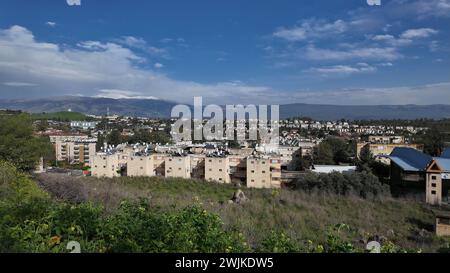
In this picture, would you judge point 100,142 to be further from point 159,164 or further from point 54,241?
point 54,241

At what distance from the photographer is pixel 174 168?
43.7ft

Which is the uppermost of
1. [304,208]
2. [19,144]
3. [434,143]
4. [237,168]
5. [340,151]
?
[19,144]

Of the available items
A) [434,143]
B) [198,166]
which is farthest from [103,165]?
[434,143]

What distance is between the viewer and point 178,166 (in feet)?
43.5

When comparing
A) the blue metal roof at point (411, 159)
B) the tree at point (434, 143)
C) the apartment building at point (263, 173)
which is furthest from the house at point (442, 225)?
the tree at point (434, 143)

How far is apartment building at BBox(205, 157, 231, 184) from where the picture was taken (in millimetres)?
12789

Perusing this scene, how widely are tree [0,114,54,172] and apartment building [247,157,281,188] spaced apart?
6809mm

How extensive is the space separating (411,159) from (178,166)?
8.78 metres

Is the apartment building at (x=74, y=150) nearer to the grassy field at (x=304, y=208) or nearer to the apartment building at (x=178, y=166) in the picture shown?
the apartment building at (x=178, y=166)

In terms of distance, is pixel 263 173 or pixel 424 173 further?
pixel 263 173

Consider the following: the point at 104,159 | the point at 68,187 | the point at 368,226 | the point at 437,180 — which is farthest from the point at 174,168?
the point at 437,180

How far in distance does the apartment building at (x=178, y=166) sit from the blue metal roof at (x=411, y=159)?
7749 mm

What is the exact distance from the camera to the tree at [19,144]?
25.4 ft
